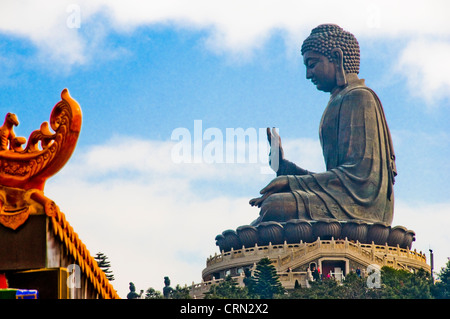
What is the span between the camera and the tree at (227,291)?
24756mm

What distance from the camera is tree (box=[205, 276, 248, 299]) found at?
2476 centimetres

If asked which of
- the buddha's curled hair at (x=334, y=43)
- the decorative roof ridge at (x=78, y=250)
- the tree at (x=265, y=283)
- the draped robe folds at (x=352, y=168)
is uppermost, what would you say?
the buddha's curled hair at (x=334, y=43)

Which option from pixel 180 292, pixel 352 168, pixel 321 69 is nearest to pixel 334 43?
pixel 321 69

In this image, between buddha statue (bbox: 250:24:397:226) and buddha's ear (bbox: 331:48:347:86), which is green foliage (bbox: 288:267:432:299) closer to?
buddha statue (bbox: 250:24:397:226)

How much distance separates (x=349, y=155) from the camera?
33188 millimetres

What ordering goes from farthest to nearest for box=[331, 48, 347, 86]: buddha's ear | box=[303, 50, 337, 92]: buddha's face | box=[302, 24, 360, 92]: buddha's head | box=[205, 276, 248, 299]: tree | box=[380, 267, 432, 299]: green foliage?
1. box=[303, 50, 337, 92]: buddha's face
2. box=[302, 24, 360, 92]: buddha's head
3. box=[331, 48, 347, 86]: buddha's ear
4. box=[380, 267, 432, 299]: green foliage
5. box=[205, 276, 248, 299]: tree

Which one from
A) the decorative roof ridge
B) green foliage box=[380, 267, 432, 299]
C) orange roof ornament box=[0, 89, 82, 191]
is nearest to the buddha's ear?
green foliage box=[380, 267, 432, 299]

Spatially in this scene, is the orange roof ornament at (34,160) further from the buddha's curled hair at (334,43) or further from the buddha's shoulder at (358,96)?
the buddha's curled hair at (334,43)

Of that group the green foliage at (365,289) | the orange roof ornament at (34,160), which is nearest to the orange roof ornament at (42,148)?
the orange roof ornament at (34,160)

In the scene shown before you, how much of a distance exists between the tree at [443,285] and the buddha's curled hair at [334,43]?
9681 millimetres

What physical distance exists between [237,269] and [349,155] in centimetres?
501

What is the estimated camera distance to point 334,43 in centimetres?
3462

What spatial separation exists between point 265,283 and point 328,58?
34.4 feet
